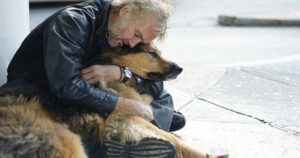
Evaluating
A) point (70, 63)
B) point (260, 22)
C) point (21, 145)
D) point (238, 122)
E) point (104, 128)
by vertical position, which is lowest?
point (260, 22)

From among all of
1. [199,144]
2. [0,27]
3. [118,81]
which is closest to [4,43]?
[0,27]

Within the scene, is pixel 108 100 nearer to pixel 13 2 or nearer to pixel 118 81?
pixel 118 81

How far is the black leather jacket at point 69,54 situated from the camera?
128 inches

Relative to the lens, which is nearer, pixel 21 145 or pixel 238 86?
pixel 21 145

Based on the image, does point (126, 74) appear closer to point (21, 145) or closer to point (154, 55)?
point (154, 55)

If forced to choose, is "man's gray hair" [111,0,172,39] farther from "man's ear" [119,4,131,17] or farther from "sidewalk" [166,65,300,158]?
"sidewalk" [166,65,300,158]

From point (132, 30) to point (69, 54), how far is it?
43cm

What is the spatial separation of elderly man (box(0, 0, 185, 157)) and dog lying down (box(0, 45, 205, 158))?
0.07 m

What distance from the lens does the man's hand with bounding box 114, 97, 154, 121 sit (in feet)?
11.5

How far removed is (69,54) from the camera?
129 inches

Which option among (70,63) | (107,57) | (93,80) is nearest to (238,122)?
(107,57)

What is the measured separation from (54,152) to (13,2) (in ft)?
4.63

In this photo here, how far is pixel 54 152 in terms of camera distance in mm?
3004

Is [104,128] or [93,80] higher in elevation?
[93,80]
